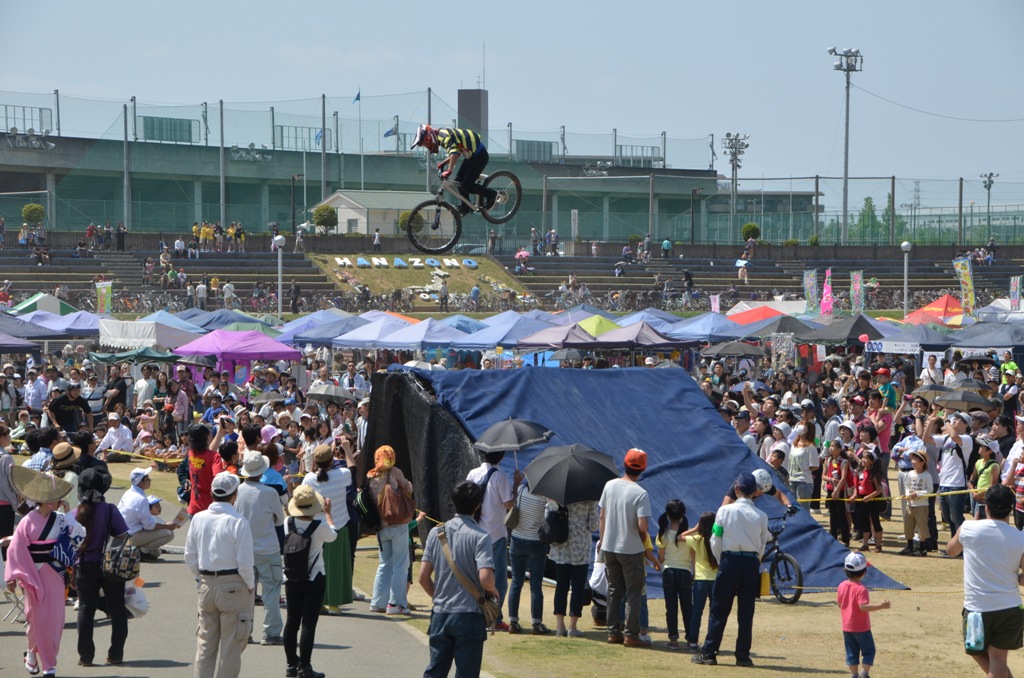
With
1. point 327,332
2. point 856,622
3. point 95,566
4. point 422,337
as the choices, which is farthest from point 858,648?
point 327,332

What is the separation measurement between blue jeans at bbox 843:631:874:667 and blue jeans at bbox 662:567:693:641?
1.58m

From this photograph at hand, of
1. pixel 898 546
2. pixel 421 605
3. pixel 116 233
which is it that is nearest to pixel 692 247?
pixel 116 233

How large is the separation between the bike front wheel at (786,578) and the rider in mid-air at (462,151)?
5.16 m

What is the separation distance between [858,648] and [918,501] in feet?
20.0

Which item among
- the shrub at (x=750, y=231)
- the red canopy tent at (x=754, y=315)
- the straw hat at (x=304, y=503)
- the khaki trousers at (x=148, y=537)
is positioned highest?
the shrub at (x=750, y=231)

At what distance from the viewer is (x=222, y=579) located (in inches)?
295

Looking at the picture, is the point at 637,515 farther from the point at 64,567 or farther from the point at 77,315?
the point at 77,315

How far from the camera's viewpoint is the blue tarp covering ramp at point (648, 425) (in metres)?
12.7

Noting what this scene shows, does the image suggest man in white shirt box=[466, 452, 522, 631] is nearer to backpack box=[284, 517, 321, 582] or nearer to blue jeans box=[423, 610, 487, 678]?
backpack box=[284, 517, 321, 582]

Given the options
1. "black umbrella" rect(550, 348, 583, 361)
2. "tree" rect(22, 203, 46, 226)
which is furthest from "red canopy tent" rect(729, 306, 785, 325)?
"tree" rect(22, 203, 46, 226)

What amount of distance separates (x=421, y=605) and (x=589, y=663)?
2534mm

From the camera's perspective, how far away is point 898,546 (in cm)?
1520

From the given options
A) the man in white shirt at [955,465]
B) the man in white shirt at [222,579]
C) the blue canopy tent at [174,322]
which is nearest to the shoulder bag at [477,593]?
the man in white shirt at [222,579]

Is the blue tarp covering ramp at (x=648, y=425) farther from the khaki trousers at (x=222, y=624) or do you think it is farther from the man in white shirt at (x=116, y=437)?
the man in white shirt at (x=116, y=437)
